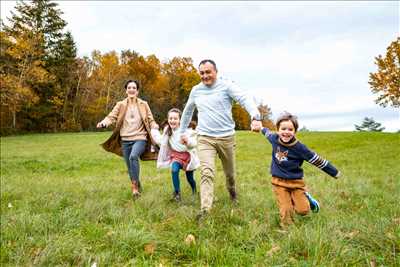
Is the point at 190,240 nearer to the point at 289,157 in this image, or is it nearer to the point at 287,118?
the point at 289,157

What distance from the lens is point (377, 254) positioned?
315 centimetres

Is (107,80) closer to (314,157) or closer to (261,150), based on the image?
(261,150)

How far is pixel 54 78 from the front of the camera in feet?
124

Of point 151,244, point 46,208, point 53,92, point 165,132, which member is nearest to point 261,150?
point 165,132

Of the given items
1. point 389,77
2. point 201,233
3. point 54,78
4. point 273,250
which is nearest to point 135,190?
point 201,233

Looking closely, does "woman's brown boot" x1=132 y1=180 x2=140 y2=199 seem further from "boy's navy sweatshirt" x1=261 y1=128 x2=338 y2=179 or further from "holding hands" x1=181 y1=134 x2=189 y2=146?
"boy's navy sweatshirt" x1=261 y1=128 x2=338 y2=179

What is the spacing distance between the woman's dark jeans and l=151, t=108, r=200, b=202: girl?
385mm

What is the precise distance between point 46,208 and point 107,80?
45173 mm

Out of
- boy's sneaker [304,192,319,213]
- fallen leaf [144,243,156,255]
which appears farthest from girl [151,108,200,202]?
fallen leaf [144,243,156,255]

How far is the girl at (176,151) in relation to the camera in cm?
→ 622

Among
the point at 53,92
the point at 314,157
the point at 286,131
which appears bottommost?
the point at 314,157

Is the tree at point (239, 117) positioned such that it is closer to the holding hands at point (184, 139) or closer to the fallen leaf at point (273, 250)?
the holding hands at point (184, 139)

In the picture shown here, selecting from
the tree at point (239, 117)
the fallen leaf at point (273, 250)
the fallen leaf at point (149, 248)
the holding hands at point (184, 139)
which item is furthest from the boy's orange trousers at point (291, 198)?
the tree at point (239, 117)

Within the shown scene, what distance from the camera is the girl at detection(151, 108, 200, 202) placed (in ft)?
20.4
